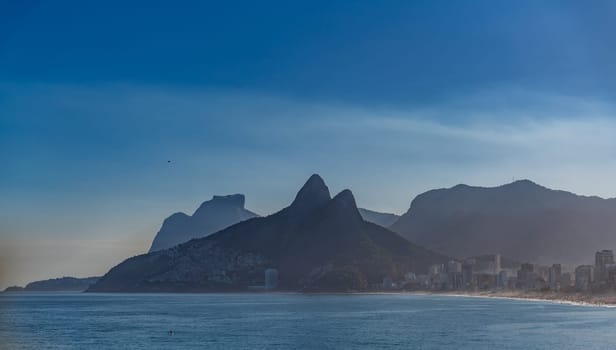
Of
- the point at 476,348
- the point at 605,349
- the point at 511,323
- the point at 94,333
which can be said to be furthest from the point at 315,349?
the point at 511,323

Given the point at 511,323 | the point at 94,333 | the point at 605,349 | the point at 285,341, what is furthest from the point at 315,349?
the point at 511,323

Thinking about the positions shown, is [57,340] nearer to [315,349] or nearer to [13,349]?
[13,349]

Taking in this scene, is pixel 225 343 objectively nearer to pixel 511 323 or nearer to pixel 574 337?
pixel 574 337

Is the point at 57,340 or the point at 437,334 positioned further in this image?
the point at 437,334

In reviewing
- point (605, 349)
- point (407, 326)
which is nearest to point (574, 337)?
point (605, 349)

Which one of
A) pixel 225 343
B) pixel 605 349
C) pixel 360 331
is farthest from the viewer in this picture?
pixel 360 331

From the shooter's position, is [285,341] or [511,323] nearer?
[285,341]

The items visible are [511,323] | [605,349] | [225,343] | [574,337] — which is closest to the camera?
[605,349]

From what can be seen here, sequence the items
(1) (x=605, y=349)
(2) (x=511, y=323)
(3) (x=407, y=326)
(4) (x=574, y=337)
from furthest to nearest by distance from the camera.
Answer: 1. (2) (x=511, y=323)
2. (3) (x=407, y=326)
3. (4) (x=574, y=337)
4. (1) (x=605, y=349)

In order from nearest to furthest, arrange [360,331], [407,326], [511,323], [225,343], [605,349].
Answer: [605,349] → [225,343] → [360,331] → [407,326] → [511,323]
